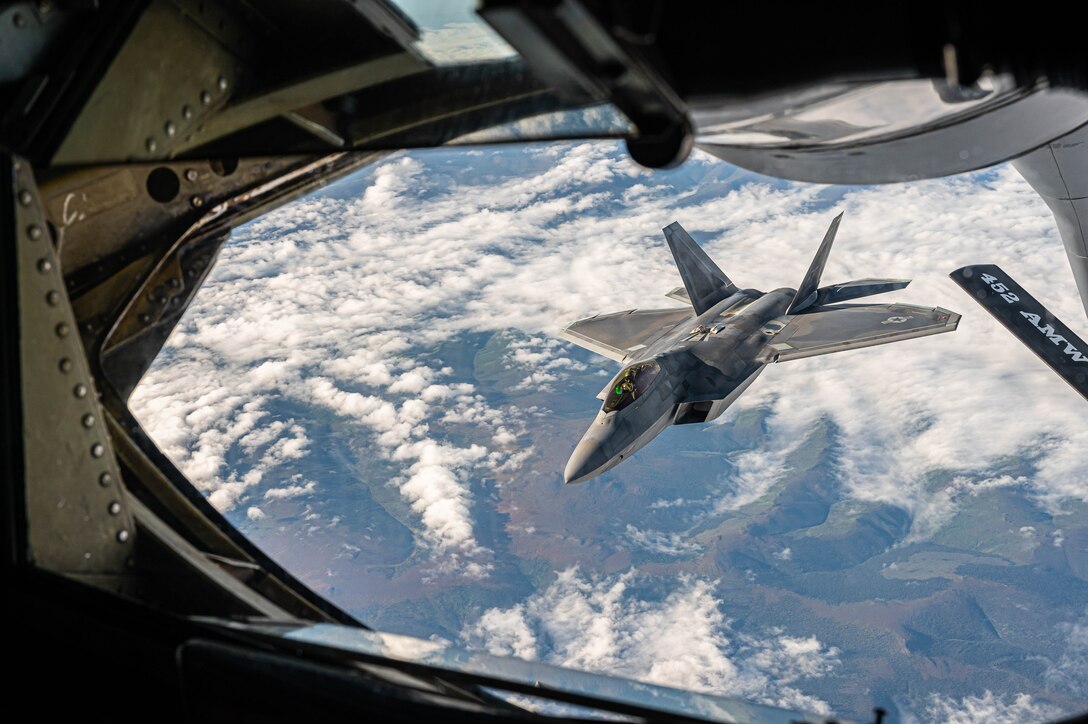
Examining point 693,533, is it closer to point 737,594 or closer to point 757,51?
point 737,594

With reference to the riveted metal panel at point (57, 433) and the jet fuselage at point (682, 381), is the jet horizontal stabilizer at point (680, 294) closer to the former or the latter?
the jet fuselage at point (682, 381)

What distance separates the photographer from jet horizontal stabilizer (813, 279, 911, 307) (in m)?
19.1

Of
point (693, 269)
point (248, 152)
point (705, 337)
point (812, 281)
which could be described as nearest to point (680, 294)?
point (693, 269)

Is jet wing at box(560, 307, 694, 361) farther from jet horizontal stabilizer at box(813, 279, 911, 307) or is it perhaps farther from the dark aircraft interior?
the dark aircraft interior

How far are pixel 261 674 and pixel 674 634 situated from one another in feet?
251

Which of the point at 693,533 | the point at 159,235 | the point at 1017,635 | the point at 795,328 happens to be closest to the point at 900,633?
the point at 1017,635

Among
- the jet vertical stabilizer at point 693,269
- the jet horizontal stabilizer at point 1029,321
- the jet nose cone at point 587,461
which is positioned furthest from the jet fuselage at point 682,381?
the jet horizontal stabilizer at point 1029,321

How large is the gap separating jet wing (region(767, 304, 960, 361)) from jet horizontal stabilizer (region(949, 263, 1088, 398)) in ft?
14.4

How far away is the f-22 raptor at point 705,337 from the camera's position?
13.8 meters

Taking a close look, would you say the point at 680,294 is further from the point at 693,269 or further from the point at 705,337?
the point at 705,337

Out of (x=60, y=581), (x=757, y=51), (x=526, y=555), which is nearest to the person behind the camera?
(x=757, y=51)

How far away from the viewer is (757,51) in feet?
3.92

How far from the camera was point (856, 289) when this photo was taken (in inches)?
771

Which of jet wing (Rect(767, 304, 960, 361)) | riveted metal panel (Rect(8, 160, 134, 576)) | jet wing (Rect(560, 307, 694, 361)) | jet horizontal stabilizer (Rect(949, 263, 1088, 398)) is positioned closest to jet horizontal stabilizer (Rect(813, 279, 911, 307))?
jet wing (Rect(767, 304, 960, 361))
